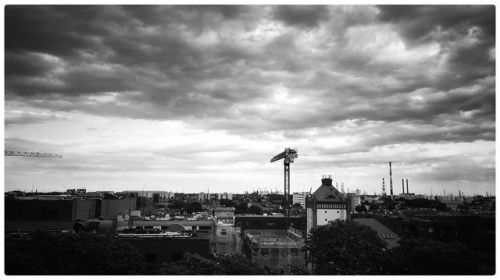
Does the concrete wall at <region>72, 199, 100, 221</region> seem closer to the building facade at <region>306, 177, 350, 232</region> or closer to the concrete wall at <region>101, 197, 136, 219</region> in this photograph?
the concrete wall at <region>101, 197, 136, 219</region>

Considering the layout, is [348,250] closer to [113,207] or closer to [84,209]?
[84,209]

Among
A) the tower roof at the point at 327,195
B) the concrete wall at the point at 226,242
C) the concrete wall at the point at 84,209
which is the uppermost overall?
the tower roof at the point at 327,195

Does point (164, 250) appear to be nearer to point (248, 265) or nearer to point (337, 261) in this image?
point (248, 265)

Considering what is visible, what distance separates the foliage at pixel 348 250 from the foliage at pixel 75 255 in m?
17.3

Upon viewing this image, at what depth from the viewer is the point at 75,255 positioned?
32188mm

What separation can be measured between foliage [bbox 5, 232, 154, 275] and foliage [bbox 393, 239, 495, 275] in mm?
21650

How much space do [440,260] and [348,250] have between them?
983cm

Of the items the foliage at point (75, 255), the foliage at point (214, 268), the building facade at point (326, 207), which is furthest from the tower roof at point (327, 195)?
the foliage at point (75, 255)

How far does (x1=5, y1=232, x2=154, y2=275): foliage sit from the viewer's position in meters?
30.1

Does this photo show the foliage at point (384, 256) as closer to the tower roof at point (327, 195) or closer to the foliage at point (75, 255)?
the foliage at point (75, 255)

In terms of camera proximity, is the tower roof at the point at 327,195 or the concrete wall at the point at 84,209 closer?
the concrete wall at the point at 84,209

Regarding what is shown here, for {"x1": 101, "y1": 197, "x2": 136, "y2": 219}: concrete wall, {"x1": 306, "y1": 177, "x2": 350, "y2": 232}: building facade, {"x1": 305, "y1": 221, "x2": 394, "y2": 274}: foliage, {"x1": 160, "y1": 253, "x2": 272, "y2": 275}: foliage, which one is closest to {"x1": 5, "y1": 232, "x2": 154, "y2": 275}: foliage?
{"x1": 160, "y1": 253, "x2": 272, "y2": 275}: foliage

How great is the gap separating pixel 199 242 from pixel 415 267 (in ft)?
70.3

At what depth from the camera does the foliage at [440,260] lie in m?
30.6
